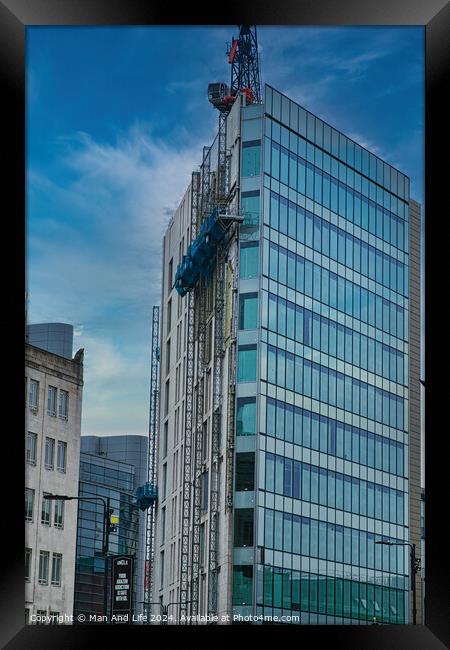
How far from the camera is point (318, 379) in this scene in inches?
2382

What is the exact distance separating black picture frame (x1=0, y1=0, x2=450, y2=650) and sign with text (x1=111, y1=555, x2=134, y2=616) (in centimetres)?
1662

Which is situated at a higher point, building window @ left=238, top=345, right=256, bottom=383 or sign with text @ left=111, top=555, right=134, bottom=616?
building window @ left=238, top=345, right=256, bottom=383

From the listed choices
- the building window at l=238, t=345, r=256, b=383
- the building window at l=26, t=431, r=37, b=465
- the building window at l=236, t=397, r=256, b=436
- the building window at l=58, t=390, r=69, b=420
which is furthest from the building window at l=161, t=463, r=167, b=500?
the building window at l=26, t=431, r=37, b=465

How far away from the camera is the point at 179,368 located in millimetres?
73125

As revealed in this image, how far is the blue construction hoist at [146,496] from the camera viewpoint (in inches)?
2943

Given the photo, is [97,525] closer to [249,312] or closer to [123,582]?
[249,312]

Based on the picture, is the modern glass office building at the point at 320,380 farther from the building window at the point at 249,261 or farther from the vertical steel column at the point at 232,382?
the vertical steel column at the point at 232,382

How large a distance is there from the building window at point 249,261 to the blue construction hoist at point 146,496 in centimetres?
2006

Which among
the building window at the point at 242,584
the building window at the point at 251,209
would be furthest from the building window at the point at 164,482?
the building window at the point at 251,209

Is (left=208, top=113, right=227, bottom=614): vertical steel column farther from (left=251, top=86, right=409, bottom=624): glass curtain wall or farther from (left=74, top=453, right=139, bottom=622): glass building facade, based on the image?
(left=74, top=453, right=139, bottom=622): glass building facade

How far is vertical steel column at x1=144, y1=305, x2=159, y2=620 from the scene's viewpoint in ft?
251

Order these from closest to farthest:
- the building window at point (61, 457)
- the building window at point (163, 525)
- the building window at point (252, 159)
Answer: the building window at point (61, 457) → the building window at point (252, 159) → the building window at point (163, 525)
